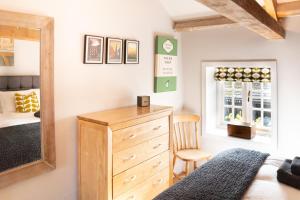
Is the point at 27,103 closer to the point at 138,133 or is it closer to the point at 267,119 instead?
the point at 138,133

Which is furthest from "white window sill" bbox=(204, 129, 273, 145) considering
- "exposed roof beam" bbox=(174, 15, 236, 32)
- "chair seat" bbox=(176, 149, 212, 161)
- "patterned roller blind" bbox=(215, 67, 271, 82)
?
"exposed roof beam" bbox=(174, 15, 236, 32)

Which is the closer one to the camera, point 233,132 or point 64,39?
point 64,39

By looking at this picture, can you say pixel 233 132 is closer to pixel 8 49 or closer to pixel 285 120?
pixel 285 120

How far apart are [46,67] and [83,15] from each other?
607mm

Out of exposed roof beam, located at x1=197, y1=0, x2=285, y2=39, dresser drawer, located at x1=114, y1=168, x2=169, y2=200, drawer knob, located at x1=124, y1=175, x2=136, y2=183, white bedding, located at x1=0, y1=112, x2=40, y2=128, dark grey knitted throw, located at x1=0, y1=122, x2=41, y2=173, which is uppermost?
exposed roof beam, located at x1=197, y1=0, x2=285, y2=39

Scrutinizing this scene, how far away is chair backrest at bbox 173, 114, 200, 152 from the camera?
3406 mm

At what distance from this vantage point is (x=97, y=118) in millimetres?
2100

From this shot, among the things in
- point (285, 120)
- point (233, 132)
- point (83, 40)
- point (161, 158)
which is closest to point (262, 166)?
point (161, 158)

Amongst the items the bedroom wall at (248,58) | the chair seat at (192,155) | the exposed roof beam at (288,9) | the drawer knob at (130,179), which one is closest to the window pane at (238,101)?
the bedroom wall at (248,58)

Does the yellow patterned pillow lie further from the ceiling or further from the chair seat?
the ceiling

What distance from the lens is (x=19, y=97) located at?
1853 millimetres

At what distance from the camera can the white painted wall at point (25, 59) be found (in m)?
1.79

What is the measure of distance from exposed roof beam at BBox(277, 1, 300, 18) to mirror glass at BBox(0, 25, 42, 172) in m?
2.44

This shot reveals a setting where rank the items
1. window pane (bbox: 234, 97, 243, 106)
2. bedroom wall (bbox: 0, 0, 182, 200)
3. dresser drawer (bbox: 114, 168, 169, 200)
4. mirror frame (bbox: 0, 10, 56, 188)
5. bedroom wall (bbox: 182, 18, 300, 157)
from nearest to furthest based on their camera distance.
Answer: mirror frame (bbox: 0, 10, 56, 188) → bedroom wall (bbox: 0, 0, 182, 200) → dresser drawer (bbox: 114, 168, 169, 200) → bedroom wall (bbox: 182, 18, 300, 157) → window pane (bbox: 234, 97, 243, 106)
